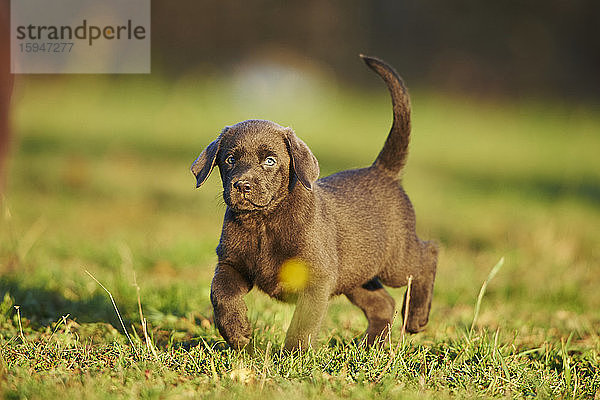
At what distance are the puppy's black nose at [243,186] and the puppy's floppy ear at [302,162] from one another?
0.24 metres

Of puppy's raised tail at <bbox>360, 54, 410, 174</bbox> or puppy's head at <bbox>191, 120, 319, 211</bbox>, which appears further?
puppy's raised tail at <bbox>360, 54, 410, 174</bbox>

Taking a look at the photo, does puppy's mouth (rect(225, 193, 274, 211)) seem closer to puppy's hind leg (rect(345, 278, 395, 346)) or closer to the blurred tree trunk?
puppy's hind leg (rect(345, 278, 395, 346))

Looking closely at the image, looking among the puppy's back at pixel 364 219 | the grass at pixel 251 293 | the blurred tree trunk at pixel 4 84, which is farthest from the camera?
the blurred tree trunk at pixel 4 84

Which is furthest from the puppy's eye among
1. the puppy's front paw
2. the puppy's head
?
the puppy's front paw

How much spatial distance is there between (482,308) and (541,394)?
2.07 m

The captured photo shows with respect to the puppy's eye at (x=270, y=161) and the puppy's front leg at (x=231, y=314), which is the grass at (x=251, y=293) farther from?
the puppy's eye at (x=270, y=161)

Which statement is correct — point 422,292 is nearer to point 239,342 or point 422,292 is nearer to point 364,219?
point 364,219

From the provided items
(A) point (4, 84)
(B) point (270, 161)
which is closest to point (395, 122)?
(B) point (270, 161)

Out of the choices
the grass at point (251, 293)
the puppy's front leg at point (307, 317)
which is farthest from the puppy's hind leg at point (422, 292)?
the puppy's front leg at point (307, 317)

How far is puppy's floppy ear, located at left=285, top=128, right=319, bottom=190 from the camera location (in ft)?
11.3

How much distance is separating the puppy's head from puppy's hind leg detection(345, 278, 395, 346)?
1.00 meters

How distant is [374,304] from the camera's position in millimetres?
4277

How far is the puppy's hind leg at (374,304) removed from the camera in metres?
4.20

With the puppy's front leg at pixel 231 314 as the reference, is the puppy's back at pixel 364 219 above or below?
above
